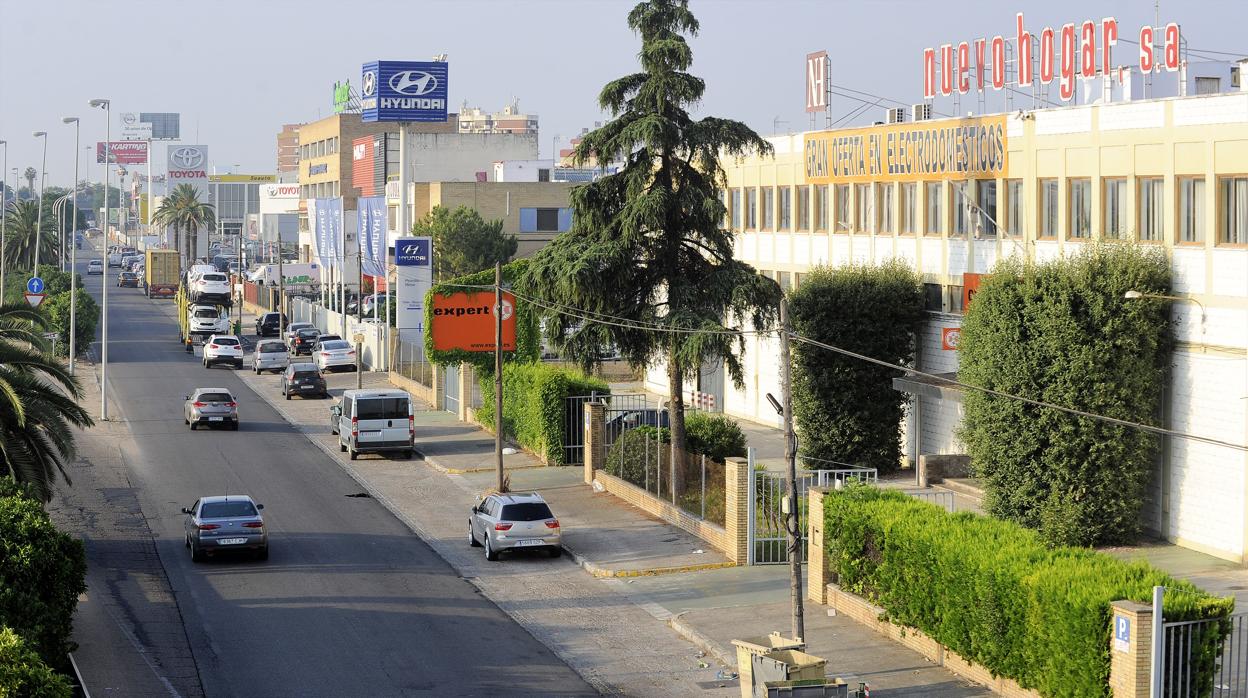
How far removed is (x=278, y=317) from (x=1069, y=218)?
6794 cm

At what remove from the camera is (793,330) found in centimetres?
4053

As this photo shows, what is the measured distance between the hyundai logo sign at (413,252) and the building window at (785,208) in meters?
21.1

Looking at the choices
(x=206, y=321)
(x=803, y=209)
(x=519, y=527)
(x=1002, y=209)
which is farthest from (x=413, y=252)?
(x=519, y=527)

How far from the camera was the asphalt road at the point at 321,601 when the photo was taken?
73.1ft

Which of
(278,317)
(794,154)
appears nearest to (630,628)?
(794,154)

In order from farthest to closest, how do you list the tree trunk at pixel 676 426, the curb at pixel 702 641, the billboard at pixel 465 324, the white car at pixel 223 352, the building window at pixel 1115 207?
the white car at pixel 223 352 < the billboard at pixel 465 324 < the tree trunk at pixel 676 426 < the building window at pixel 1115 207 < the curb at pixel 702 641

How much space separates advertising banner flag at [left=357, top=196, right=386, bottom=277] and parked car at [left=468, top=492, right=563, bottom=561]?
5031 centimetres

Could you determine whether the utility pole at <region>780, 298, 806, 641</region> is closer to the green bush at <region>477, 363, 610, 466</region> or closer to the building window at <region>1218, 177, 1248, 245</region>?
the building window at <region>1218, 177, 1248, 245</region>

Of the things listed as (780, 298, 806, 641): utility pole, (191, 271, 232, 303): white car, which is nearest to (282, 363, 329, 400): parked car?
(191, 271, 232, 303): white car

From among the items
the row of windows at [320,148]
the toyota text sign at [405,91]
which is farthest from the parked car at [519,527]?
the row of windows at [320,148]

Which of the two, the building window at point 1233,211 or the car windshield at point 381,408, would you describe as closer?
the building window at point 1233,211

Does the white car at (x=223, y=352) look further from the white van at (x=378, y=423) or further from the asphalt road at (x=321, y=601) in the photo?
the white van at (x=378, y=423)

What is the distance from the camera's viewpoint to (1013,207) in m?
36.8

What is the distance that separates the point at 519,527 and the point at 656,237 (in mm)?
9764
